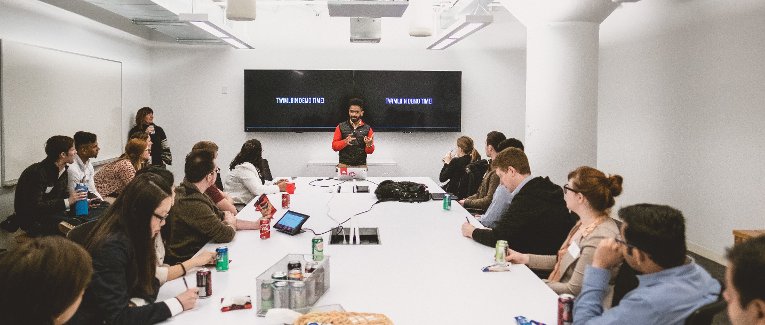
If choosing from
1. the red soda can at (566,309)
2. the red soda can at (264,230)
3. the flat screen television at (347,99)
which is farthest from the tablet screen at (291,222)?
the flat screen television at (347,99)

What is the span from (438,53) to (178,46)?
152 inches

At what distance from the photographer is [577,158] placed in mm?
5965

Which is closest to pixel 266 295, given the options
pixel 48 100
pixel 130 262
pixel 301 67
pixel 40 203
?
pixel 130 262

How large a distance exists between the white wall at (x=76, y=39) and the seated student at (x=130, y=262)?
3.92 m

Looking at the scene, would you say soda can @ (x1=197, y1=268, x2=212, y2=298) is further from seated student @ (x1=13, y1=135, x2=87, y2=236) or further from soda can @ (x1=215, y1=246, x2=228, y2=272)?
seated student @ (x1=13, y1=135, x2=87, y2=236)

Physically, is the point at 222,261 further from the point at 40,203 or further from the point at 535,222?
the point at 40,203

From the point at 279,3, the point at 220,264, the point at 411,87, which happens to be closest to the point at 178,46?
the point at 279,3

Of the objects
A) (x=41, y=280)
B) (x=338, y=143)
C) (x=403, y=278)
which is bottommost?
(x=403, y=278)

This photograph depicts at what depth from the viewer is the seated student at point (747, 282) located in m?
1.45

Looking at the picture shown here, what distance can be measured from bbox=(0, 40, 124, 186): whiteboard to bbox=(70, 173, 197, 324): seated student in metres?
3.88

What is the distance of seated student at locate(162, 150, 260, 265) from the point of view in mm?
3633

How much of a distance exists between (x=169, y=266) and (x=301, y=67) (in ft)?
21.7

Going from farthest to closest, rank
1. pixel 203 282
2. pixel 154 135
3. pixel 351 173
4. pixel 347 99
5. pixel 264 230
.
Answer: pixel 347 99 → pixel 154 135 → pixel 351 173 → pixel 264 230 → pixel 203 282

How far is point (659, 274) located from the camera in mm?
2109
